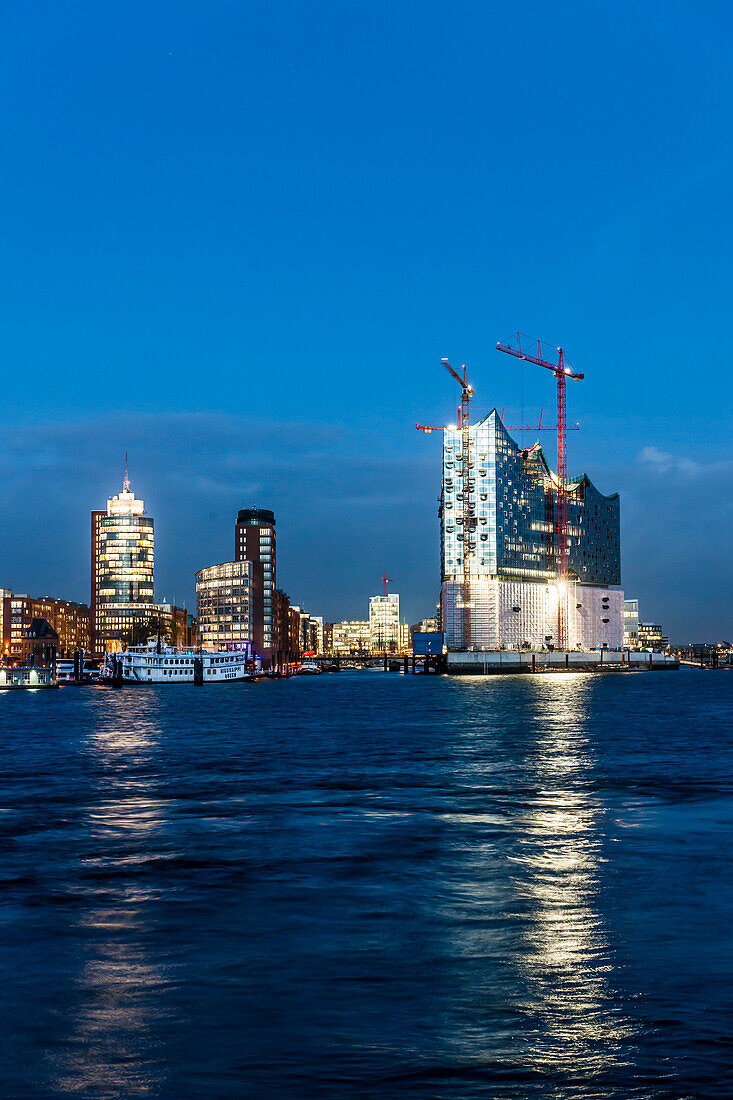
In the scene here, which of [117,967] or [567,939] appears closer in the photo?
[117,967]

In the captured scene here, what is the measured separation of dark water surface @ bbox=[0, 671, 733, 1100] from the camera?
1309 centimetres

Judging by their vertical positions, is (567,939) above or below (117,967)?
below

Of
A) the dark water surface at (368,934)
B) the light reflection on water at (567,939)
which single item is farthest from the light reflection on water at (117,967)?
the light reflection on water at (567,939)

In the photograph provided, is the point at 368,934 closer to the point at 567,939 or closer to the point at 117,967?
the point at 567,939

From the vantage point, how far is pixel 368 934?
19.8 meters

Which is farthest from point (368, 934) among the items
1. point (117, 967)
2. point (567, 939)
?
point (117, 967)

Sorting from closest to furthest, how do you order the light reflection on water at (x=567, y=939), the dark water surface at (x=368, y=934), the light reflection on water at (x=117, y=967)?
the light reflection on water at (x=117, y=967) → the dark water surface at (x=368, y=934) → the light reflection on water at (x=567, y=939)

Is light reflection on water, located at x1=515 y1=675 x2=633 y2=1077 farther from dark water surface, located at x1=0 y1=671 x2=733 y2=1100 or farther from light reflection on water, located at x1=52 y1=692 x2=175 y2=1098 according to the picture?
→ light reflection on water, located at x1=52 y1=692 x2=175 y2=1098

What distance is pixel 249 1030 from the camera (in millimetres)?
14398

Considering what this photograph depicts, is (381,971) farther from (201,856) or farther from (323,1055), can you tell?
(201,856)

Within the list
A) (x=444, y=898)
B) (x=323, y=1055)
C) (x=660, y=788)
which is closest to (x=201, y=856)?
(x=444, y=898)

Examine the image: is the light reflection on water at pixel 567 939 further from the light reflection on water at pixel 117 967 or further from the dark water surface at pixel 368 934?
the light reflection on water at pixel 117 967

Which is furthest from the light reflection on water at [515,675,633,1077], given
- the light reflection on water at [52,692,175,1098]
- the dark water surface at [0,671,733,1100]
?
the light reflection on water at [52,692,175,1098]

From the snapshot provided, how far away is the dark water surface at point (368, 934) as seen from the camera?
43.0 feet
